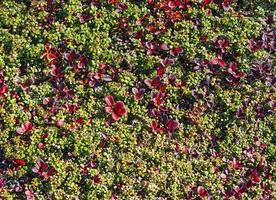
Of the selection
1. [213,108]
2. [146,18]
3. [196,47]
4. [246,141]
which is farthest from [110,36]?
[246,141]

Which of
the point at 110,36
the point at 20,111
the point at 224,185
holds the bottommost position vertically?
the point at 224,185

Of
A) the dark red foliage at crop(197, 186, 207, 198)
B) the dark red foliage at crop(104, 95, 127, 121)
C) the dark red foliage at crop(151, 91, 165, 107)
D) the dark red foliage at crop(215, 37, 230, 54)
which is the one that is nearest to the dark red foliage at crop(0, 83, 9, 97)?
the dark red foliage at crop(104, 95, 127, 121)

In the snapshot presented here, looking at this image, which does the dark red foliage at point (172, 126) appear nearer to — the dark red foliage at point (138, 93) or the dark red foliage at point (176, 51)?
the dark red foliage at point (138, 93)

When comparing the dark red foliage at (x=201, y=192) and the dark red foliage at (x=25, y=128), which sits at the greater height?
the dark red foliage at (x=25, y=128)

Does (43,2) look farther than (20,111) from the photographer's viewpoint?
Yes

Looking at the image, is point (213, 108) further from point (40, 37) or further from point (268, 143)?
point (40, 37)

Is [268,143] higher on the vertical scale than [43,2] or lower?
lower

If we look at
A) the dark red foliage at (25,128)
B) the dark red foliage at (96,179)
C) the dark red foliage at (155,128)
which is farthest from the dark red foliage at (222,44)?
the dark red foliage at (25,128)

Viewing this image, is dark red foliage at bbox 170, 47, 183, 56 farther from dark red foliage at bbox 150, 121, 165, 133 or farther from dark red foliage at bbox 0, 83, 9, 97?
dark red foliage at bbox 0, 83, 9, 97
